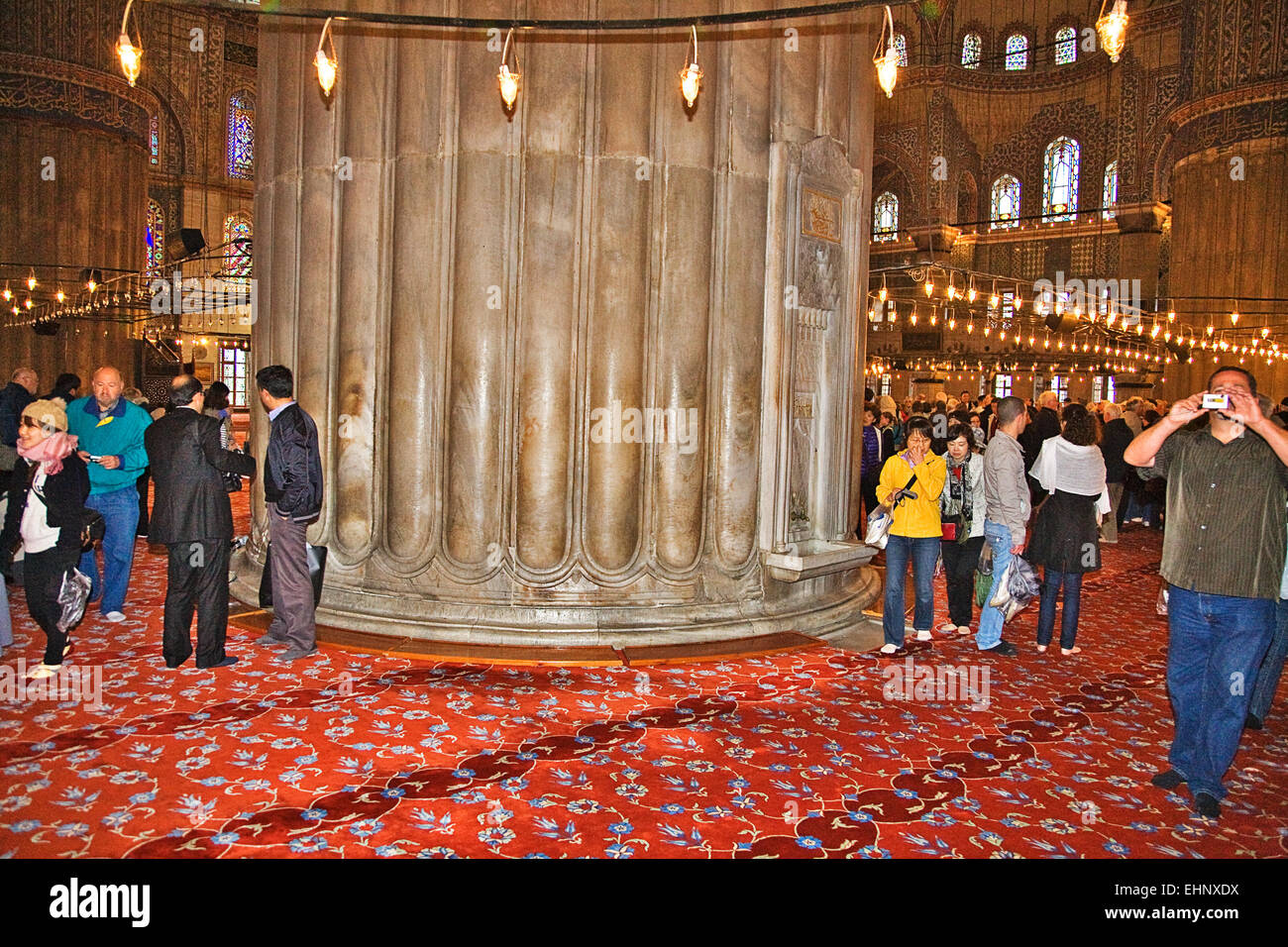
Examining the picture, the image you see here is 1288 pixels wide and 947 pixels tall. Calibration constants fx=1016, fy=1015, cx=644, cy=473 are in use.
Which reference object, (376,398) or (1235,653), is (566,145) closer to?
(376,398)

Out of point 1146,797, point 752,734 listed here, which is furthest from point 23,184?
point 1146,797

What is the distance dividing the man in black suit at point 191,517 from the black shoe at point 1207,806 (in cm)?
492

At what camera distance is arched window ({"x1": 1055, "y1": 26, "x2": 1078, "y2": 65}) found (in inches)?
1321

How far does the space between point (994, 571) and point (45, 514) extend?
5.67 meters

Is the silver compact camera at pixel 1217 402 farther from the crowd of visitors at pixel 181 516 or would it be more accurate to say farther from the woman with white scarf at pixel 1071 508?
the crowd of visitors at pixel 181 516

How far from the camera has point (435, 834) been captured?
147 inches

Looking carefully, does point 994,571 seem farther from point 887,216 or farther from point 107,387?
point 887,216

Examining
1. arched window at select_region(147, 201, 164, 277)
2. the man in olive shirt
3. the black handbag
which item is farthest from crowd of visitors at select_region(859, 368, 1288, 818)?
arched window at select_region(147, 201, 164, 277)

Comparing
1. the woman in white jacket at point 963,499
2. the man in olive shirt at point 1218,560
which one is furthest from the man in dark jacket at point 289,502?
the man in olive shirt at point 1218,560

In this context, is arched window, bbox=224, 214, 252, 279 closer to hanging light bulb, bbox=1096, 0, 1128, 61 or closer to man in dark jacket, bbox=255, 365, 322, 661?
man in dark jacket, bbox=255, 365, 322, 661

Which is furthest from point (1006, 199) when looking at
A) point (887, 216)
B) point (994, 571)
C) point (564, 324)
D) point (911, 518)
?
point (564, 324)

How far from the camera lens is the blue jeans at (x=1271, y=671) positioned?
17.7 ft

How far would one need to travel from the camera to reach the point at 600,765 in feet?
14.8

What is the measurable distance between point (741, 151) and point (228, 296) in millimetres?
30091
